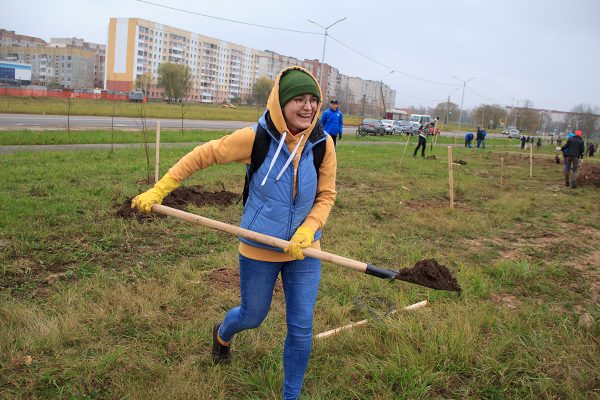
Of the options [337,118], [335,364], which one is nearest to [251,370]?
[335,364]

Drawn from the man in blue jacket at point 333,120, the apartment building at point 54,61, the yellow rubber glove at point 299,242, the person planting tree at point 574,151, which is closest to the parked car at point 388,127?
the person planting tree at point 574,151

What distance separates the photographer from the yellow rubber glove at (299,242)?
230 cm

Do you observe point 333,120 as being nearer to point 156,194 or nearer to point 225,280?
point 225,280

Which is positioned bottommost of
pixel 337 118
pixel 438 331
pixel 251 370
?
pixel 251 370

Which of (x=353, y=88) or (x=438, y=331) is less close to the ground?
(x=353, y=88)

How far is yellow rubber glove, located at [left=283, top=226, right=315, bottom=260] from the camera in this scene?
2.30m

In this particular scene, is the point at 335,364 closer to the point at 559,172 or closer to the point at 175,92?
the point at 559,172

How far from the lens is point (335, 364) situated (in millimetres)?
3039

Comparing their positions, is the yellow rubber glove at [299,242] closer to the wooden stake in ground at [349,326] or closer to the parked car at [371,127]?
the wooden stake in ground at [349,326]

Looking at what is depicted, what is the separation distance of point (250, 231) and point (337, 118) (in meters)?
9.73

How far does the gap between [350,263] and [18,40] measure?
129274 millimetres

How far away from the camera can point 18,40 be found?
108 metres

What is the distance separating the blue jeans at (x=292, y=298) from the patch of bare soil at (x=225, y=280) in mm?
1691

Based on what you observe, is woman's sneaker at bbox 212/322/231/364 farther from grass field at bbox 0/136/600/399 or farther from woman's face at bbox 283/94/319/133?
woman's face at bbox 283/94/319/133
